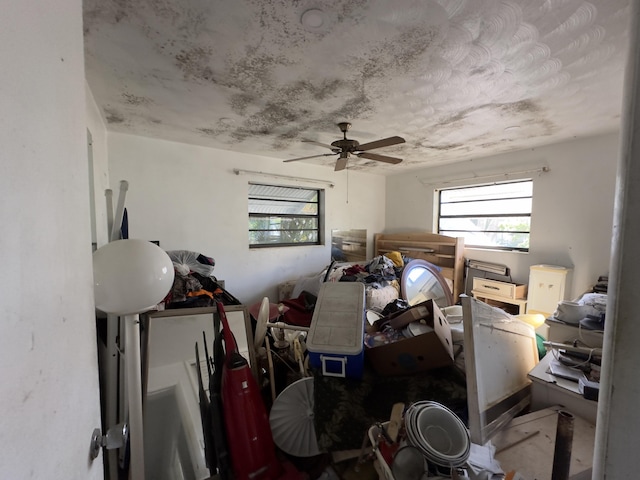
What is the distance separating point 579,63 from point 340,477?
2781 millimetres

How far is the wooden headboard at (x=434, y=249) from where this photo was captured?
4312 mm

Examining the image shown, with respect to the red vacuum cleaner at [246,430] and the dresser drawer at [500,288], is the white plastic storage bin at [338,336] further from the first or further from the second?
Answer: the dresser drawer at [500,288]

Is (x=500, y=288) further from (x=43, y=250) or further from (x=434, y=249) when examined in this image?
(x=43, y=250)

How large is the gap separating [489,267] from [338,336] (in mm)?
3562

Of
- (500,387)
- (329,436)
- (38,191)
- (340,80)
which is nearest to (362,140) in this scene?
(340,80)

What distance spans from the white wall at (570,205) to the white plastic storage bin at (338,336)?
326 centimetres

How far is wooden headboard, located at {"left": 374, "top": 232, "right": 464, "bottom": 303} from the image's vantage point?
4312 mm

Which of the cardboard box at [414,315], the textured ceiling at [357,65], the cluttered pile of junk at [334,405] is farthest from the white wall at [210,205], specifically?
the cardboard box at [414,315]

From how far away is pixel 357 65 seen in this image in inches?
67.9

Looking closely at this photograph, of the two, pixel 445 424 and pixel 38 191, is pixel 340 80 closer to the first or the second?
pixel 38 191

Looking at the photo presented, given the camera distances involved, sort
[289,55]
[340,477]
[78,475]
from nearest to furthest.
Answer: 1. [78,475]
2. [340,477]
3. [289,55]

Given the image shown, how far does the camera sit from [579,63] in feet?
5.59

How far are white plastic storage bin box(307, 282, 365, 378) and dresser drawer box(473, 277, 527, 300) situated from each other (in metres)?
2.99

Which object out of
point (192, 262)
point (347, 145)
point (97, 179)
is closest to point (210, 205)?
point (192, 262)
